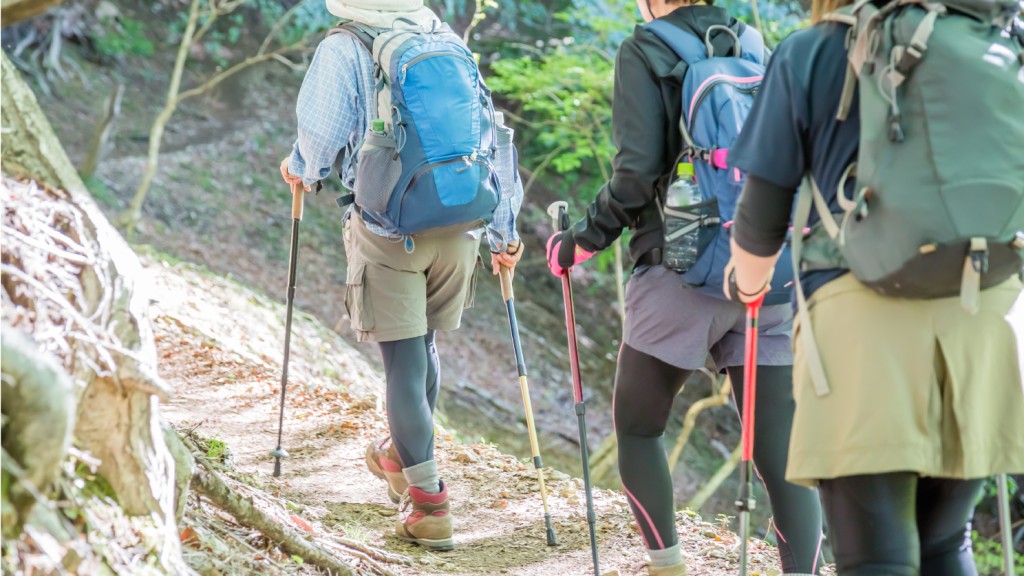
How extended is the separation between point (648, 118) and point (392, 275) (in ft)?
4.24

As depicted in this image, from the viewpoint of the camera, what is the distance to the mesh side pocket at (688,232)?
9.95 feet

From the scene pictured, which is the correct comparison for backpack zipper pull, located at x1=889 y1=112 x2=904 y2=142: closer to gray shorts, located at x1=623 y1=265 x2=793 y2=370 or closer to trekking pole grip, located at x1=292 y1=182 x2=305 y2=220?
gray shorts, located at x1=623 y1=265 x2=793 y2=370

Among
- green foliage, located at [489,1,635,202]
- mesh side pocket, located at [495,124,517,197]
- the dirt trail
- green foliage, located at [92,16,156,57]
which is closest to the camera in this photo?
mesh side pocket, located at [495,124,517,197]

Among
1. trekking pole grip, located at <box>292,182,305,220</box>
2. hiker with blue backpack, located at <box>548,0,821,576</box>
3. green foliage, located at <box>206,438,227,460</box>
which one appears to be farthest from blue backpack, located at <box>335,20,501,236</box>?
green foliage, located at <box>206,438,227,460</box>

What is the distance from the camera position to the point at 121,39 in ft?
53.6

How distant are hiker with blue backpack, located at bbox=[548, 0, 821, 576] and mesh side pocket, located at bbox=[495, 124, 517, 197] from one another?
0.83 metres

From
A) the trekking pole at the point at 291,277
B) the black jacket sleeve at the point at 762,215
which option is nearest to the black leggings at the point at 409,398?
the trekking pole at the point at 291,277

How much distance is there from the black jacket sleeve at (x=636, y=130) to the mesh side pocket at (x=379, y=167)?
0.92m

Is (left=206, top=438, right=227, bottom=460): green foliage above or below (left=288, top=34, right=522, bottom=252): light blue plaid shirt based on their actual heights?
below

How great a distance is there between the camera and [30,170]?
8.46 ft

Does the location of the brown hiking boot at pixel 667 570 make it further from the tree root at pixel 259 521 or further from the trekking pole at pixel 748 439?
the tree root at pixel 259 521

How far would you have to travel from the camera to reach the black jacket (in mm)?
3072

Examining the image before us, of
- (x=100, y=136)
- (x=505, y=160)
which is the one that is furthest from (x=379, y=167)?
(x=100, y=136)

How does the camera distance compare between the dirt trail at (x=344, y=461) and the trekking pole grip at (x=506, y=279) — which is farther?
the trekking pole grip at (x=506, y=279)
